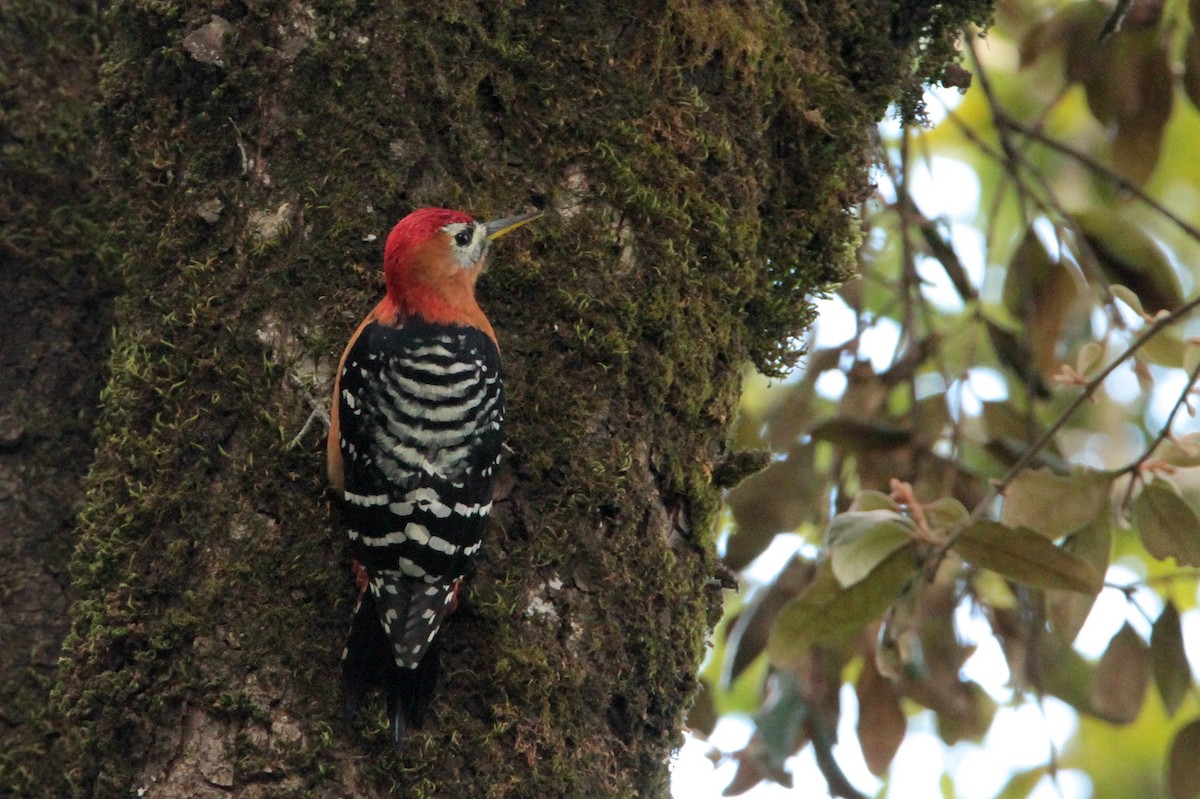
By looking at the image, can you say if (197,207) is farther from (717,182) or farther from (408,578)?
(717,182)

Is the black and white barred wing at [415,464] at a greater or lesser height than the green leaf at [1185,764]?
greater

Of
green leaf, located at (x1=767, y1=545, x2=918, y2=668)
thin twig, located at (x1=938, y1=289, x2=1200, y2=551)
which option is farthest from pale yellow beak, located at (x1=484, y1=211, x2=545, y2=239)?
thin twig, located at (x1=938, y1=289, x2=1200, y2=551)

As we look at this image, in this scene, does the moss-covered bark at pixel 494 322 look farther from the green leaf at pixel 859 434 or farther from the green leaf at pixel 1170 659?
the green leaf at pixel 1170 659

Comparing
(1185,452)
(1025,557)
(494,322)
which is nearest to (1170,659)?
(1185,452)

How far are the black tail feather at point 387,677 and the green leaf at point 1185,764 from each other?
2.51 m

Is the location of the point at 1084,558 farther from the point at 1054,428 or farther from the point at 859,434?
the point at 859,434

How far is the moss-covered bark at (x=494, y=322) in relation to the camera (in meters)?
2.60

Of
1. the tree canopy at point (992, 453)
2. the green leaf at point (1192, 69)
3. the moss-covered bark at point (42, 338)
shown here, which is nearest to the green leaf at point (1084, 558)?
the tree canopy at point (992, 453)

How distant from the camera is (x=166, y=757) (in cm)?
252

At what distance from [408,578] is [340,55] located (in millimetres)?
1213

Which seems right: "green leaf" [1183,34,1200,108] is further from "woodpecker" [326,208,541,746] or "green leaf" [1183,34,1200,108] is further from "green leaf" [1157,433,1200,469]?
"woodpecker" [326,208,541,746]

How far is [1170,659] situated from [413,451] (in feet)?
7.70

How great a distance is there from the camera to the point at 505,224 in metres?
2.97

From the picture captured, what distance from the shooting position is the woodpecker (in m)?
2.64
